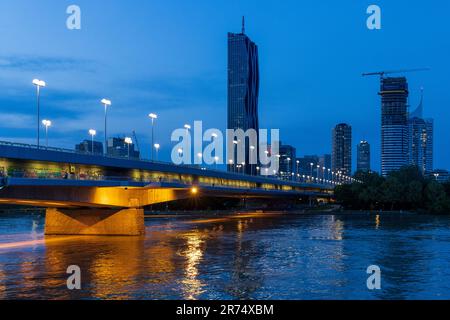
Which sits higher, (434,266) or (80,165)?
(80,165)

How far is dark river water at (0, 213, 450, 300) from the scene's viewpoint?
106ft

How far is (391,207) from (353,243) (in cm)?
9516

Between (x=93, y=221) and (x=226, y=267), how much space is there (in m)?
34.4

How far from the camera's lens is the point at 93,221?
7300cm

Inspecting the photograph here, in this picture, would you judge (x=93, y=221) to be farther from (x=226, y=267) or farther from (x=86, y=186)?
(x=226, y=267)

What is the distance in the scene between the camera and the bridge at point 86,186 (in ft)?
169

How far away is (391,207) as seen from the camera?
497ft
